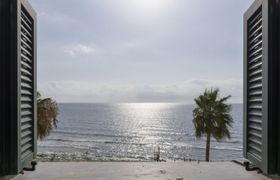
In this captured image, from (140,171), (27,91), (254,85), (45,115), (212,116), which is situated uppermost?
(254,85)

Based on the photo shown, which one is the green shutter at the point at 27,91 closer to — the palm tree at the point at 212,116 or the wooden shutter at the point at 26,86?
the wooden shutter at the point at 26,86

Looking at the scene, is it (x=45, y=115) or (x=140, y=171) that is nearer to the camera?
(x=140, y=171)

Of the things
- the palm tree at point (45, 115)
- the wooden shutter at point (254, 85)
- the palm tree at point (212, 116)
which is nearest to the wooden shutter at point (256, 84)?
the wooden shutter at point (254, 85)

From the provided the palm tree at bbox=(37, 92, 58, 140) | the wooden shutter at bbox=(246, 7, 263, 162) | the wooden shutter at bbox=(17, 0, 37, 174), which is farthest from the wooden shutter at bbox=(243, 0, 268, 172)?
the palm tree at bbox=(37, 92, 58, 140)

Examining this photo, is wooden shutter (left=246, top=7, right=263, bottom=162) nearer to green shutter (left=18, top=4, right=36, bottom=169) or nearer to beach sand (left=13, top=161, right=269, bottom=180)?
beach sand (left=13, top=161, right=269, bottom=180)

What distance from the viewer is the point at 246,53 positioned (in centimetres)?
638

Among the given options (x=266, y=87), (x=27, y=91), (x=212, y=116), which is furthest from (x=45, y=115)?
(x=266, y=87)

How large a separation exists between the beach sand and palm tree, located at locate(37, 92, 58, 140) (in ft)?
37.8

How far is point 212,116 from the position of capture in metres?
22.7

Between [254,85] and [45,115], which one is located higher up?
[254,85]

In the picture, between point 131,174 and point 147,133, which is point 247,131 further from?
point 147,133

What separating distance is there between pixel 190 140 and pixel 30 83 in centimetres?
7304

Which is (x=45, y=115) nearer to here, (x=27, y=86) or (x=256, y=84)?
(x=27, y=86)

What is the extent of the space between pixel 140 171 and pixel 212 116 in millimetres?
16707
